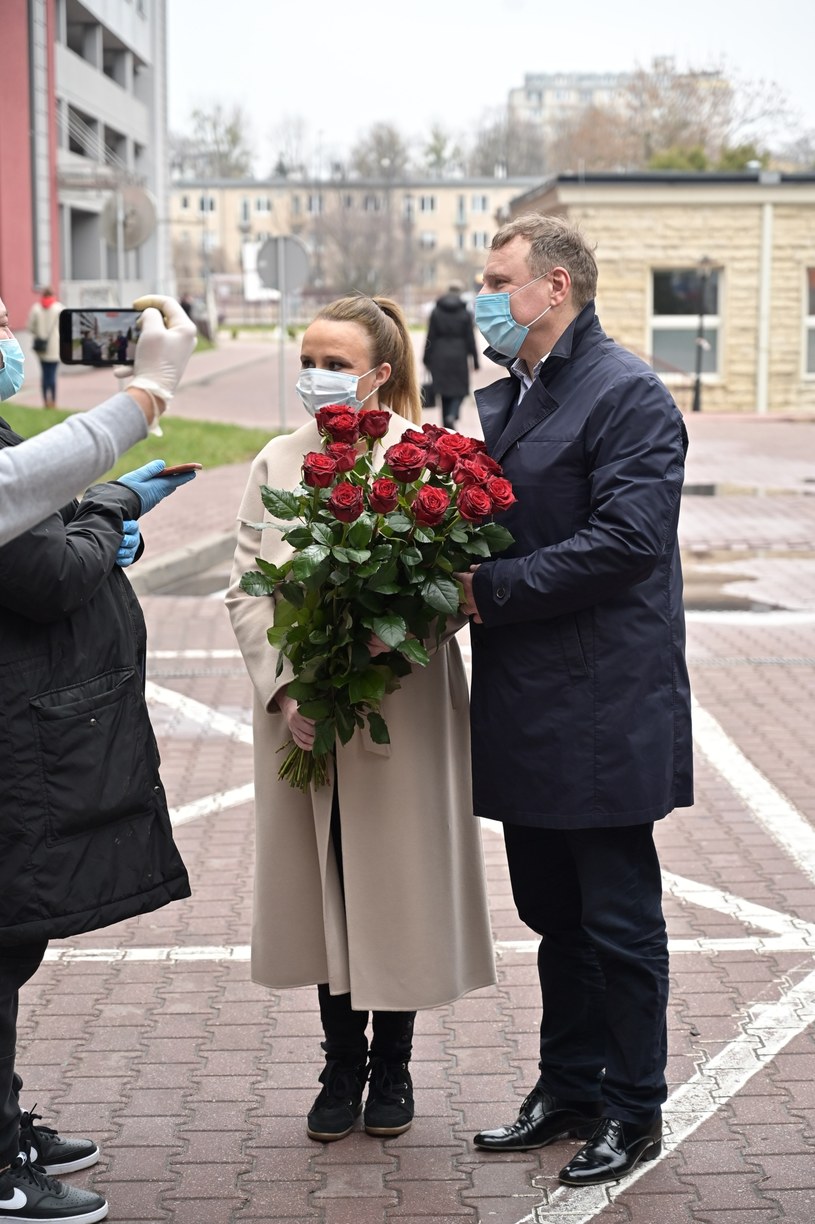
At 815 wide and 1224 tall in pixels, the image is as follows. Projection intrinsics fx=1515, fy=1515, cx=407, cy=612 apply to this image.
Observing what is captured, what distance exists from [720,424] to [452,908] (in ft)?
78.9

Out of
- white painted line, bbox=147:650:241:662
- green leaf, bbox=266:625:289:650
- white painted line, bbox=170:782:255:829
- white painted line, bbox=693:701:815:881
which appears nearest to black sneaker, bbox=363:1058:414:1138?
green leaf, bbox=266:625:289:650

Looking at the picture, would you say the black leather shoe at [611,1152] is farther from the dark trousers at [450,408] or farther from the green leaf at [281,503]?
the dark trousers at [450,408]

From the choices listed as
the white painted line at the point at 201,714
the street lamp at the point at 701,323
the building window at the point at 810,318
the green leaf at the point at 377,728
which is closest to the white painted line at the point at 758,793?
the white painted line at the point at 201,714

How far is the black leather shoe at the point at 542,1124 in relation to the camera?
3.69 metres

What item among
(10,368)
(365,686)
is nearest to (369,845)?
(365,686)

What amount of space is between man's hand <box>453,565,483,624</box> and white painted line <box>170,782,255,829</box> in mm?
3269

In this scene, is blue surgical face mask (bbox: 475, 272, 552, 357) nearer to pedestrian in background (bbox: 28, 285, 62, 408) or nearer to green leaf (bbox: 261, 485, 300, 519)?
green leaf (bbox: 261, 485, 300, 519)

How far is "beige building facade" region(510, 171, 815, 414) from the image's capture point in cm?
2788

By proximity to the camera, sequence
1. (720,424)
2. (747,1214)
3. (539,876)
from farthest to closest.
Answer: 1. (720,424)
2. (539,876)
3. (747,1214)

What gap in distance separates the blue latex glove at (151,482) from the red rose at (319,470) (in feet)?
0.90

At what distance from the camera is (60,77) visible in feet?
128

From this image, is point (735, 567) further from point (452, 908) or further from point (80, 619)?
point (80, 619)

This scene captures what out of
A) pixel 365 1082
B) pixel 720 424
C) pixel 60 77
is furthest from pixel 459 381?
pixel 60 77

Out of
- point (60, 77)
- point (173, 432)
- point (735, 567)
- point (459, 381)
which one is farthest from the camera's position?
point (60, 77)
